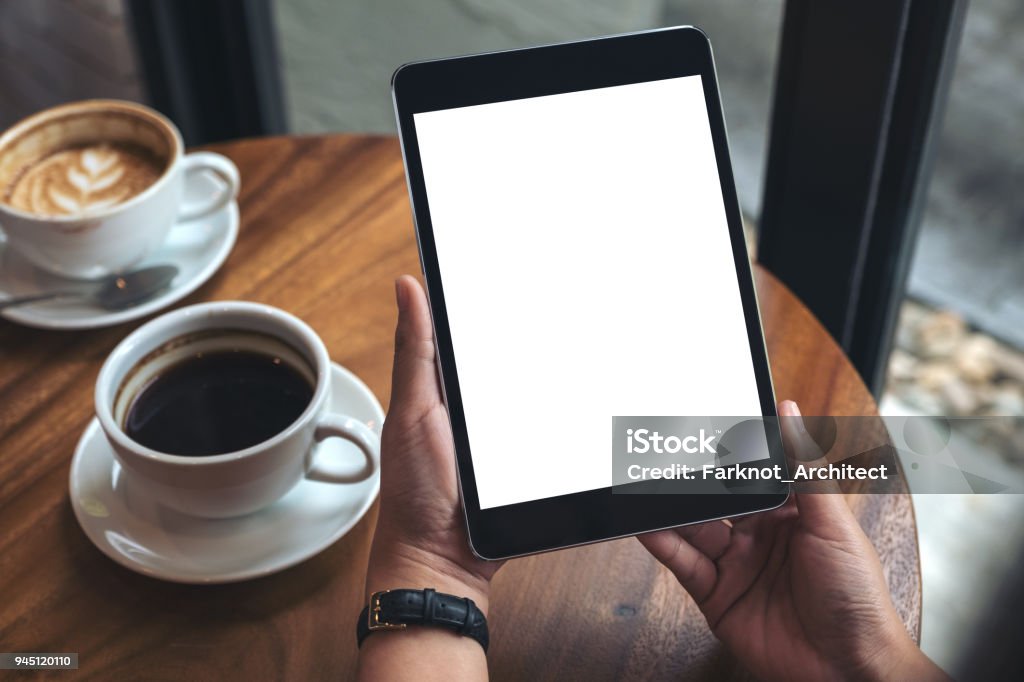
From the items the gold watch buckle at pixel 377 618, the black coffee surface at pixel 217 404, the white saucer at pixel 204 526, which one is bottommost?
the white saucer at pixel 204 526

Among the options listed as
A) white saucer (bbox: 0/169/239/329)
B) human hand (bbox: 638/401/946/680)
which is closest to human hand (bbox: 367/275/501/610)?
human hand (bbox: 638/401/946/680)

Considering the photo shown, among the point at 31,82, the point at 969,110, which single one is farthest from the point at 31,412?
the point at 31,82

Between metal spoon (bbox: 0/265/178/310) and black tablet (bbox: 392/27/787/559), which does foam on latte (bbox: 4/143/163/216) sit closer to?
metal spoon (bbox: 0/265/178/310)

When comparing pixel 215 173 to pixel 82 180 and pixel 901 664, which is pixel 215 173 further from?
pixel 901 664

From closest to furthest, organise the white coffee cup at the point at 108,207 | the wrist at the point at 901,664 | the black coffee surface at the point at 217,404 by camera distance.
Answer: the wrist at the point at 901,664 < the black coffee surface at the point at 217,404 < the white coffee cup at the point at 108,207

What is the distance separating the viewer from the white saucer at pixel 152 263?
0.72 m

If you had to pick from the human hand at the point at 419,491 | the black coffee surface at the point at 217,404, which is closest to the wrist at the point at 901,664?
the human hand at the point at 419,491

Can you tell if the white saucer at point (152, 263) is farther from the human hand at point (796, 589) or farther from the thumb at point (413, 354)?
the human hand at point (796, 589)

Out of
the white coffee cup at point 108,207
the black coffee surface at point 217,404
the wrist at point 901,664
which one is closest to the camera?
the wrist at point 901,664

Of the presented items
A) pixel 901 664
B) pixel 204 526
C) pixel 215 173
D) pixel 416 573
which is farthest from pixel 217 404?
pixel 901 664

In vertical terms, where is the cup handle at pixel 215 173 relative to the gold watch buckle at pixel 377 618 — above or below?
above

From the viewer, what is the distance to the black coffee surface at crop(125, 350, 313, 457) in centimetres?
58

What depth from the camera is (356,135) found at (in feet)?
2.96

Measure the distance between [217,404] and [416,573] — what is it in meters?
0.19
